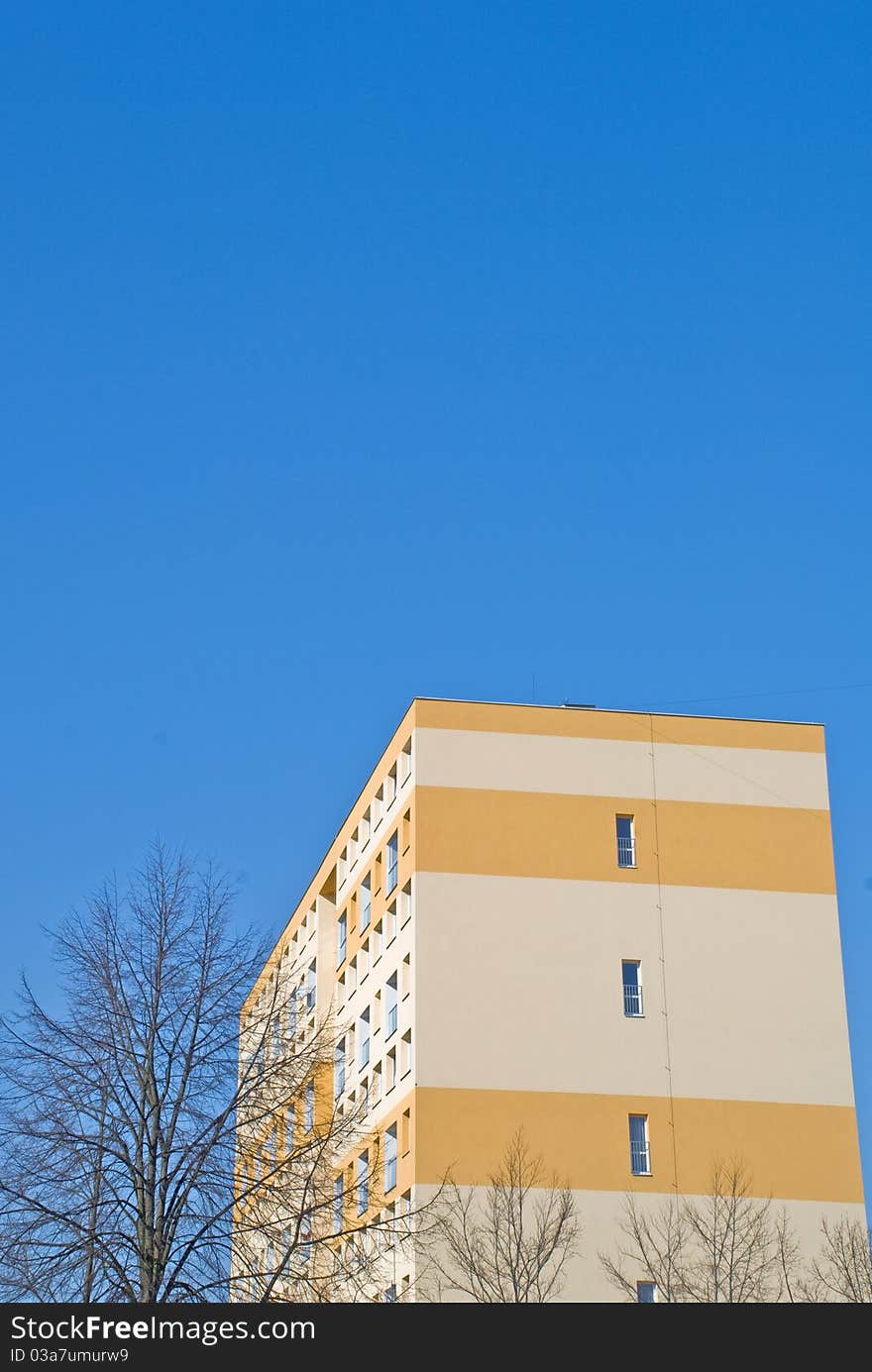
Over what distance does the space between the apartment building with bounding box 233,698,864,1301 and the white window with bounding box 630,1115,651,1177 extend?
63mm

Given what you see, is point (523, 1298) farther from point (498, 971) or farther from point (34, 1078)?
point (34, 1078)

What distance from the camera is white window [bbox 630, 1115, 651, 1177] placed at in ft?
153

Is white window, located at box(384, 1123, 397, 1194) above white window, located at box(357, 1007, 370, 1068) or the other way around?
the other way around

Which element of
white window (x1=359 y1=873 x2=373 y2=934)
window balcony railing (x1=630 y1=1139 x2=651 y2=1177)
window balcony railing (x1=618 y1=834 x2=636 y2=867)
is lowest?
window balcony railing (x1=630 y1=1139 x2=651 y2=1177)

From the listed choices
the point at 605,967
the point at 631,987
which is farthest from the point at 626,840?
the point at 631,987

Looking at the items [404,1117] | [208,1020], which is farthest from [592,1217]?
[208,1020]

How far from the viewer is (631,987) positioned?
160 feet

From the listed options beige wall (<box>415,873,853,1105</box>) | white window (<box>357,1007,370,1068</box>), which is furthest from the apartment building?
white window (<box>357,1007,370,1068</box>)

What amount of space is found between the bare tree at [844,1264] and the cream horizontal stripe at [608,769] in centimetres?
1230

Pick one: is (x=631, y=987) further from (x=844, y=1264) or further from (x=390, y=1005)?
(x=844, y=1264)

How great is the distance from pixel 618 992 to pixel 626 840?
15.0 ft

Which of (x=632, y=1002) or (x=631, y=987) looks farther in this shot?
(x=631, y=987)

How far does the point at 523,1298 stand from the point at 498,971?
878 cm

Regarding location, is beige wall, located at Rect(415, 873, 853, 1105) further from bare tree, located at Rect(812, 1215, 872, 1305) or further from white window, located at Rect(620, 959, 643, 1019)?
bare tree, located at Rect(812, 1215, 872, 1305)
